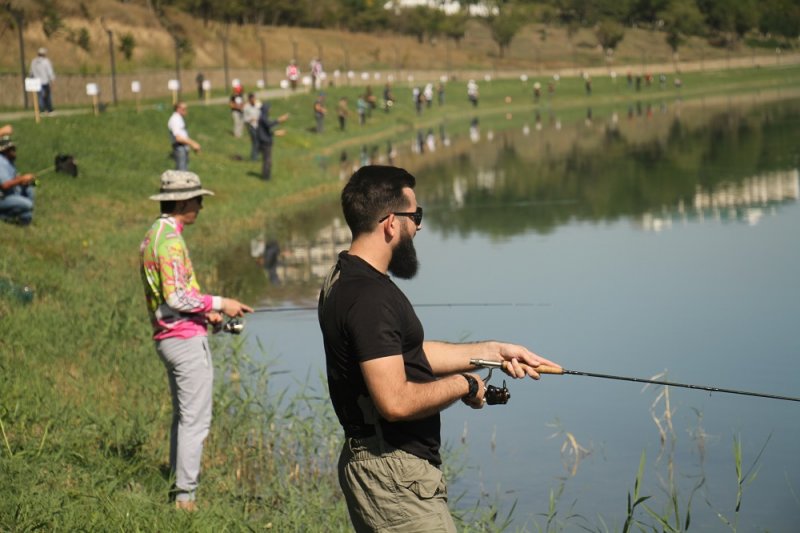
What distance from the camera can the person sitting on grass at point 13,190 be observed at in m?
16.0

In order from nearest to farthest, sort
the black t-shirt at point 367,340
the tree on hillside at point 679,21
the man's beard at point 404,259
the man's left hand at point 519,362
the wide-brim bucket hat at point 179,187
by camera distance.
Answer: the black t-shirt at point 367,340
the man's beard at point 404,259
the man's left hand at point 519,362
the wide-brim bucket hat at point 179,187
the tree on hillside at point 679,21

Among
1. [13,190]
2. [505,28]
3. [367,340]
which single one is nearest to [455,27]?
[505,28]

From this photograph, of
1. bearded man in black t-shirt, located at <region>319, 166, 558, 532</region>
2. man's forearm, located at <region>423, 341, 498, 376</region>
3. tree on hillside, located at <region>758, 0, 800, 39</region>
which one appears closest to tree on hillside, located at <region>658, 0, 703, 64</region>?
tree on hillside, located at <region>758, 0, 800, 39</region>

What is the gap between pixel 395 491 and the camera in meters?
4.33

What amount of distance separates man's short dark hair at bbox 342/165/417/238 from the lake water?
106 inches

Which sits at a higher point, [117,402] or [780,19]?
[117,402]

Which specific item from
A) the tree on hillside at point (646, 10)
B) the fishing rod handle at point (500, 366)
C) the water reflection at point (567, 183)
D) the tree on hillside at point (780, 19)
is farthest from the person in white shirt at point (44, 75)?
the tree on hillside at point (780, 19)

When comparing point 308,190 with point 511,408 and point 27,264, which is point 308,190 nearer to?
point 27,264

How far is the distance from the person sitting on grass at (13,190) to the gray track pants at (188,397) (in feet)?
30.7

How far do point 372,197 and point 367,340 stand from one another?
1.63 ft

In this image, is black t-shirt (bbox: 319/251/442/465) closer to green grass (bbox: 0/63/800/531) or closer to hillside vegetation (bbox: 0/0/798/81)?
green grass (bbox: 0/63/800/531)

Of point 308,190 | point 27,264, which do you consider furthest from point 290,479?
point 308,190

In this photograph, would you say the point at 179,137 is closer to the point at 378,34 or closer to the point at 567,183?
the point at 567,183

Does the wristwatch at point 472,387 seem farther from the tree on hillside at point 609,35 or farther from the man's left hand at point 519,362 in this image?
the tree on hillside at point 609,35
